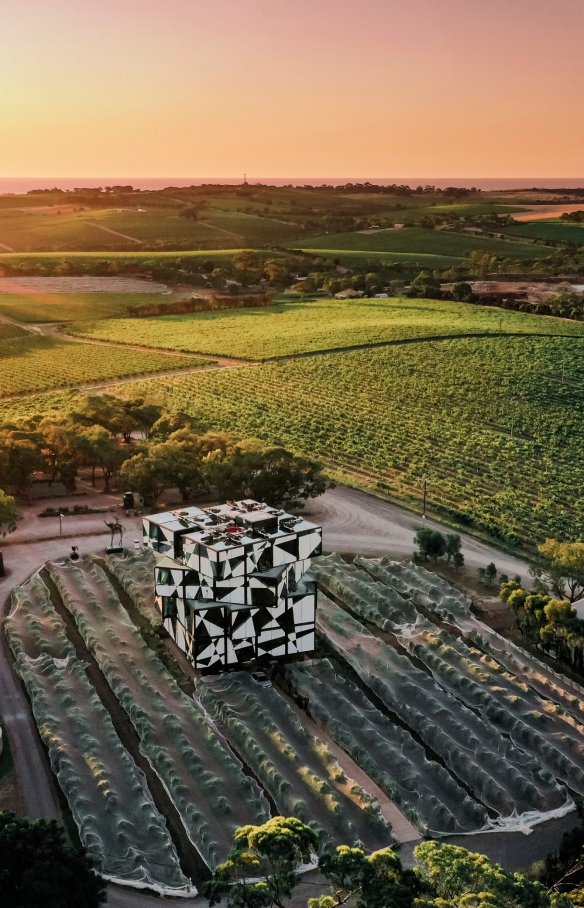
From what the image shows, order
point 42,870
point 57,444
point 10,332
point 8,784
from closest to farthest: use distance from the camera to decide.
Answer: point 42,870
point 8,784
point 57,444
point 10,332

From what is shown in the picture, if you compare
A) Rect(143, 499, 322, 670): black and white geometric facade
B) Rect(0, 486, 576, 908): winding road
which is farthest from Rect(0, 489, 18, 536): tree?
Rect(143, 499, 322, 670): black and white geometric facade

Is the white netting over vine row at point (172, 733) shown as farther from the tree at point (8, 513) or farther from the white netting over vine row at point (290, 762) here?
the tree at point (8, 513)

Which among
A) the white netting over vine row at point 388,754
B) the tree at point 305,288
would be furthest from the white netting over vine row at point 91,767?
the tree at point 305,288

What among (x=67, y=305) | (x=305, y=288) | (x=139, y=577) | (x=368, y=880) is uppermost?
(x=305, y=288)

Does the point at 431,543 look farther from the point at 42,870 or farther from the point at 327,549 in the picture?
the point at 42,870

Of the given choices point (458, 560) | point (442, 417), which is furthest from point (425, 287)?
point (458, 560)

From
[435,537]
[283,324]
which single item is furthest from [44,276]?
[435,537]
